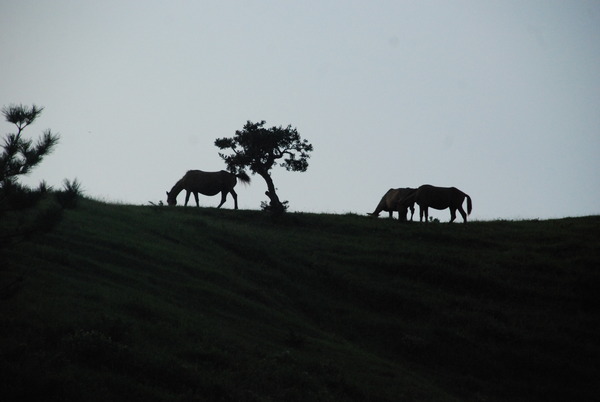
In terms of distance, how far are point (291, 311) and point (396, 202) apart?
22371mm

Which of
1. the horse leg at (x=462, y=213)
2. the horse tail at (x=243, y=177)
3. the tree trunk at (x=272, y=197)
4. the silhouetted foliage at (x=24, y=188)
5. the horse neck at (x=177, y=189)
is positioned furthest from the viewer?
the horse neck at (x=177, y=189)

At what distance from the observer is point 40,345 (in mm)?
11766

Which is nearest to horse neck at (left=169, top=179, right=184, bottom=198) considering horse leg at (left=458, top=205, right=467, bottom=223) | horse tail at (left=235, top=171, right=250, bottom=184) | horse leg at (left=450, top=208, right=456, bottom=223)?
horse tail at (left=235, top=171, right=250, bottom=184)

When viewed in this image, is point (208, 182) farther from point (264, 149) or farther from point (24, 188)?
point (24, 188)

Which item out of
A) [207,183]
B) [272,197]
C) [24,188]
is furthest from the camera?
[207,183]

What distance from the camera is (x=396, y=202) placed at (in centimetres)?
4181

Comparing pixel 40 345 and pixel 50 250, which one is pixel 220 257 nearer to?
pixel 50 250

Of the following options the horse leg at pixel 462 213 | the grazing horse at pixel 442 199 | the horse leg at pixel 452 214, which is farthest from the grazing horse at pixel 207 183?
the horse leg at pixel 462 213

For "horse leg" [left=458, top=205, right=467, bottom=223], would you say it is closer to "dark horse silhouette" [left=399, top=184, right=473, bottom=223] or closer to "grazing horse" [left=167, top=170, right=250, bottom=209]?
"dark horse silhouette" [left=399, top=184, right=473, bottom=223]

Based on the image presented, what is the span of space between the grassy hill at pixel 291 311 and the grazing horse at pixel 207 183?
6.50 metres

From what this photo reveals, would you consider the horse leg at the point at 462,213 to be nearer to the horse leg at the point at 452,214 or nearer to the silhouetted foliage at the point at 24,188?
the horse leg at the point at 452,214

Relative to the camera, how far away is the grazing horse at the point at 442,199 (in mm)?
38875

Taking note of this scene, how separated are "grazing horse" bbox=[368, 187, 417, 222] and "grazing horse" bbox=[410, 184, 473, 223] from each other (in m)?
1.07

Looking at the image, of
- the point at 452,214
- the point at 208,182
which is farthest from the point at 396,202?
the point at 208,182
